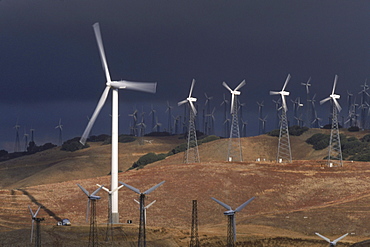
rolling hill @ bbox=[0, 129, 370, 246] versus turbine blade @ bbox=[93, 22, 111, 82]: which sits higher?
turbine blade @ bbox=[93, 22, 111, 82]

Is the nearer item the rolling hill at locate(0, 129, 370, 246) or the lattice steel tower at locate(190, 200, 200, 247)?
the lattice steel tower at locate(190, 200, 200, 247)

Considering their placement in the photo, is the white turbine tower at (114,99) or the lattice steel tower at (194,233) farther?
the white turbine tower at (114,99)

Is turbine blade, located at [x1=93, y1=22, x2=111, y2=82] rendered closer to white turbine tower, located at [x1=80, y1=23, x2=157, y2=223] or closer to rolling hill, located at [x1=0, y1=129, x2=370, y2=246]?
white turbine tower, located at [x1=80, y1=23, x2=157, y2=223]

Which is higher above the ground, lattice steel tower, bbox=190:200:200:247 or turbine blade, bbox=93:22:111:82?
turbine blade, bbox=93:22:111:82

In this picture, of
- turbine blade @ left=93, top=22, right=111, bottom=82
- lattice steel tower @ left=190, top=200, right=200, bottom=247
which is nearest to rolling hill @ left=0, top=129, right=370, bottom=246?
lattice steel tower @ left=190, top=200, right=200, bottom=247

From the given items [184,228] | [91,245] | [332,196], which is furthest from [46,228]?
[332,196]

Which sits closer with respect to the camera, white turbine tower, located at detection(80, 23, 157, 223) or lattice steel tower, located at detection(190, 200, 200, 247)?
lattice steel tower, located at detection(190, 200, 200, 247)

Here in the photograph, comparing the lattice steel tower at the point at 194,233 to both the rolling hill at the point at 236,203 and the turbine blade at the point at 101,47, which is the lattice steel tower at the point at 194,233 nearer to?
the rolling hill at the point at 236,203

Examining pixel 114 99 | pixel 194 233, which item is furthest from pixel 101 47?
pixel 194 233

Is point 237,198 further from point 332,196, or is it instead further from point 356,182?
point 356,182

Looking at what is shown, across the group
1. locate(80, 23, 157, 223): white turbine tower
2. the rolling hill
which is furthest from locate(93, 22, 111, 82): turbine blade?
the rolling hill

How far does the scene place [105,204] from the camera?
112250 mm

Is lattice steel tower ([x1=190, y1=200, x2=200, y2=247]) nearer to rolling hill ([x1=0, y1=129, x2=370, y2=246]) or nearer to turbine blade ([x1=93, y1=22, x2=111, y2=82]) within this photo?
rolling hill ([x1=0, y1=129, x2=370, y2=246])

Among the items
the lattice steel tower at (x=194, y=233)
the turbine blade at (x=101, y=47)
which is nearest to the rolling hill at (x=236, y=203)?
the lattice steel tower at (x=194, y=233)
